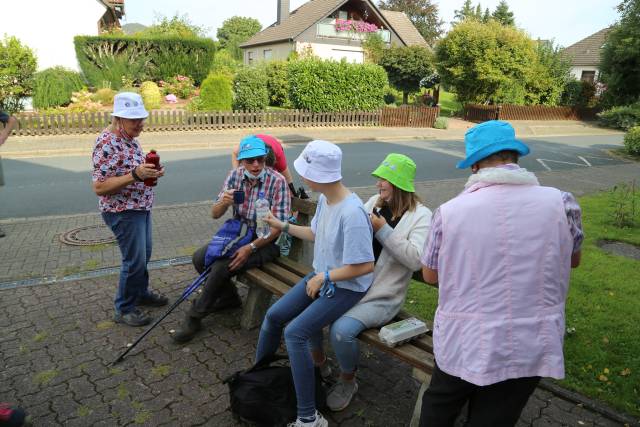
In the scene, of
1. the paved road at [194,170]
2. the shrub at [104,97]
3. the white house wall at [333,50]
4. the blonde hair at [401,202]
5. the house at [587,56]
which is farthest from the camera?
the house at [587,56]

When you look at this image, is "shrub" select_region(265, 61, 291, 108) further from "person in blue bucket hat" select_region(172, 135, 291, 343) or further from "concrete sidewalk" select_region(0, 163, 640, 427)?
"person in blue bucket hat" select_region(172, 135, 291, 343)

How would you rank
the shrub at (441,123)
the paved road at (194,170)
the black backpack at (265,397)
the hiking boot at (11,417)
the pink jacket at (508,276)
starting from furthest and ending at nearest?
the shrub at (441,123)
the paved road at (194,170)
the black backpack at (265,397)
the hiking boot at (11,417)
the pink jacket at (508,276)

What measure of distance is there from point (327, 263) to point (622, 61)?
31651 millimetres

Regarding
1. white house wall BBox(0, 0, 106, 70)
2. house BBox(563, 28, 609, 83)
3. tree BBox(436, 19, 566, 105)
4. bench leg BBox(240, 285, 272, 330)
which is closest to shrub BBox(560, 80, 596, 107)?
tree BBox(436, 19, 566, 105)

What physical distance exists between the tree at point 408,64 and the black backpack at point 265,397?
2917 cm

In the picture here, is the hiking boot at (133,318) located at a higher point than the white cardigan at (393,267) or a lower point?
lower

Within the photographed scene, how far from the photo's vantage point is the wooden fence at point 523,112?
91.0 feet

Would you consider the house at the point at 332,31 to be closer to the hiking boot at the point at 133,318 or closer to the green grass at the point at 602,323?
the green grass at the point at 602,323

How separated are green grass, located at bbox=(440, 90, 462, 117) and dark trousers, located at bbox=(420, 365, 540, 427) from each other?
29.2 m

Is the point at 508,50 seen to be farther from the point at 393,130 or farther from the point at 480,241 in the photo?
the point at 480,241

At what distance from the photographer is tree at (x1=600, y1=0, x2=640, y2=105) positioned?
86.0 ft

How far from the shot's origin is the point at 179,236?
665 centimetres

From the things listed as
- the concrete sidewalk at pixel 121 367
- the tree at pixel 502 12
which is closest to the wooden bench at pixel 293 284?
the concrete sidewalk at pixel 121 367

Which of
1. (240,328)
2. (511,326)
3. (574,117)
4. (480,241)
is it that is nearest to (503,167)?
(480,241)
